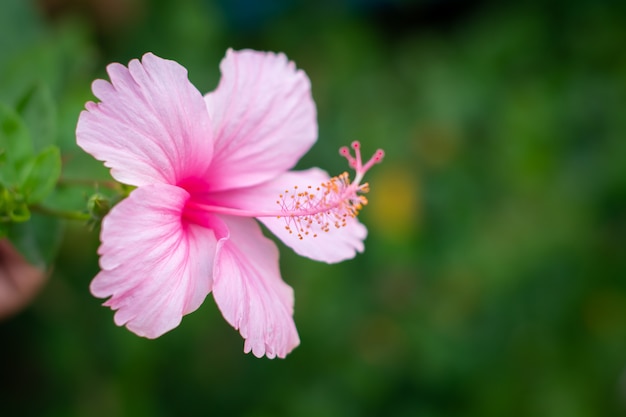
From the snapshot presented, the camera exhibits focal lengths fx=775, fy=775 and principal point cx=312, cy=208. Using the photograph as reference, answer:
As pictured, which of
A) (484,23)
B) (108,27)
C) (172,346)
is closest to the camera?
(172,346)

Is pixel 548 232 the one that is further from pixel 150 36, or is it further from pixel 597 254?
pixel 150 36

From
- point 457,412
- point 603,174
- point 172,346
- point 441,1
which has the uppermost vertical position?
point 441,1

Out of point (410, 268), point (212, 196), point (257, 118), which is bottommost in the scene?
point (410, 268)

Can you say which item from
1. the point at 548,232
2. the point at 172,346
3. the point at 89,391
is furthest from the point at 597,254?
the point at 89,391

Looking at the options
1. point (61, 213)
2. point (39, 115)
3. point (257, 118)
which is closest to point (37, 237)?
point (61, 213)

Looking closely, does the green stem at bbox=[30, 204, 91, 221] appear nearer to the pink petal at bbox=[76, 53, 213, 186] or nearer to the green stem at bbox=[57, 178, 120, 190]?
the green stem at bbox=[57, 178, 120, 190]

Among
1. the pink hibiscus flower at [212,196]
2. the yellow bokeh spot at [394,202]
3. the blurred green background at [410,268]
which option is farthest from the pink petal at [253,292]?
the yellow bokeh spot at [394,202]

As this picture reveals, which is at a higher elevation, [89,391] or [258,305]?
[258,305]

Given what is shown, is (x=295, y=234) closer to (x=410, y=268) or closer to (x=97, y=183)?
(x=97, y=183)
